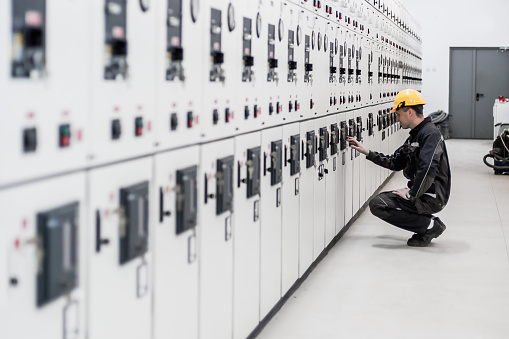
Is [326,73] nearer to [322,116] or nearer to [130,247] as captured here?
[322,116]

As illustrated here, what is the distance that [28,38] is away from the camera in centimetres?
181

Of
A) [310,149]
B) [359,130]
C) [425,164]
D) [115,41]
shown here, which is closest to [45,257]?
[115,41]

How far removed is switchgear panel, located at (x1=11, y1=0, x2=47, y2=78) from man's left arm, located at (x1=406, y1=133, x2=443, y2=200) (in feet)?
16.0

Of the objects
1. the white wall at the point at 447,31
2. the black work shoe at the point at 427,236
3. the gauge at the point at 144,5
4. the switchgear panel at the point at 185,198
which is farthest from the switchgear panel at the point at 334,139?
the white wall at the point at 447,31

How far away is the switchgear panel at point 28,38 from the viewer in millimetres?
1787

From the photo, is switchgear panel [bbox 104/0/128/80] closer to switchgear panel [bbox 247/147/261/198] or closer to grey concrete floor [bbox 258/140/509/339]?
switchgear panel [bbox 247/147/261/198]

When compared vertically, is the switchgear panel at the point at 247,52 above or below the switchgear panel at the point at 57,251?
above

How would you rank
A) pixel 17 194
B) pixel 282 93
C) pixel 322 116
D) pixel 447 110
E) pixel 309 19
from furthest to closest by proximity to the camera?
pixel 447 110 → pixel 322 116 → pixel 309 19 → pixel 282 93 → pixel 17 194

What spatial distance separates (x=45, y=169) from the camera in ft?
6.39

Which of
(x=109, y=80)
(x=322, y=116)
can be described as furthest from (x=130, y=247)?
(x=322, y=116)

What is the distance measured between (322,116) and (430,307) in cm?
186

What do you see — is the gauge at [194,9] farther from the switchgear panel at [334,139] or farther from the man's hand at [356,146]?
the man's hand at [356,146]

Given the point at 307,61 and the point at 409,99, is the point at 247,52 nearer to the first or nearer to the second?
the point at 307,61

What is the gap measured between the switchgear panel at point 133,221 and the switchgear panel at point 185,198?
0.35 m
